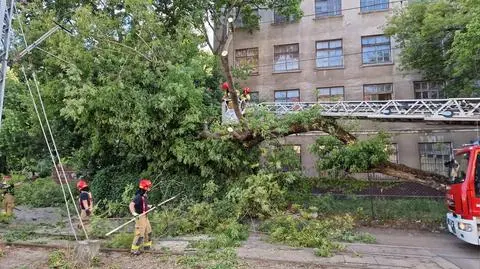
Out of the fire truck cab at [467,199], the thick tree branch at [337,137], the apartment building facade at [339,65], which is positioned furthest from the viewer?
the apartment building facade at [339,65]

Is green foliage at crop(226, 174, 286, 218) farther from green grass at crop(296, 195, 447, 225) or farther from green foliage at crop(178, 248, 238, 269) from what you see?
green foliage at crop(178, 248, 238, 269)

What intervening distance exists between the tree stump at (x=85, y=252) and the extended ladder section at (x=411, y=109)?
8.45 meters

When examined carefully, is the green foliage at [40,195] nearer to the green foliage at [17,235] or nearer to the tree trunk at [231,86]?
the green foliage at [17,235]

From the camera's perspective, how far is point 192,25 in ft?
66.5

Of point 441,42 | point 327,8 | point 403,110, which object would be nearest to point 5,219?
point 403,110

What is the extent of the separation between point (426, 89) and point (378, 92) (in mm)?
2851

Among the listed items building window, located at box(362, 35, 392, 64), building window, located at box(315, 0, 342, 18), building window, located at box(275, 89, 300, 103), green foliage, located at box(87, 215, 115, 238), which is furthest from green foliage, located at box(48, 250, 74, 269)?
building window, located at box(315, 0, 342, 18)

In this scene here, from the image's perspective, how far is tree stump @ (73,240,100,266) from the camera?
9.27m

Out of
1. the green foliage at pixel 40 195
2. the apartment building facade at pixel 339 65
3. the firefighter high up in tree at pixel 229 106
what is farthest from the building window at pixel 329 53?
the green foliage at pixel 40 195

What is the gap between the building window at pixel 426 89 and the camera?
25.5 metres

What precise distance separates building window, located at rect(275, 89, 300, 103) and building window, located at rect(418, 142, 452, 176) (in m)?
8.45

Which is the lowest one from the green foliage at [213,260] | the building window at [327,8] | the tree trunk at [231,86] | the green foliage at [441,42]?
the green foliage at [213,260]

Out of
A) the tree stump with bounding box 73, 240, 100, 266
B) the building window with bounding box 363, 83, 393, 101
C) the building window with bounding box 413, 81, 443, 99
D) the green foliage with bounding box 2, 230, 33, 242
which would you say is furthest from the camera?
the building window with bounding box 363, 83, 393, 101

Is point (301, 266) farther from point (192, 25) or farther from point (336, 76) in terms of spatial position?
point (336, 76)
